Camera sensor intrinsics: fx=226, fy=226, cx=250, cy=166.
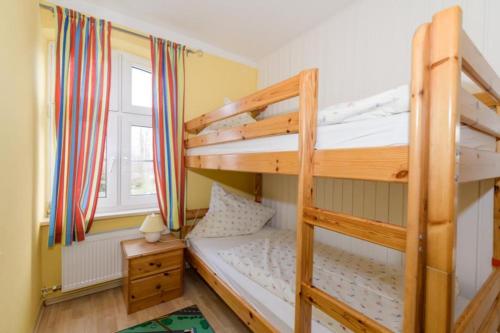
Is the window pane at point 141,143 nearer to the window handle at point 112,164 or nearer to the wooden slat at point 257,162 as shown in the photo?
the window handle at point 112,164

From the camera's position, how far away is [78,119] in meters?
1.98

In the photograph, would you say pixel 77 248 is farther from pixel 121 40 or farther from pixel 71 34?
pixel 121 40

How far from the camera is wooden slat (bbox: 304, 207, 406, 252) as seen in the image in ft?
2.48

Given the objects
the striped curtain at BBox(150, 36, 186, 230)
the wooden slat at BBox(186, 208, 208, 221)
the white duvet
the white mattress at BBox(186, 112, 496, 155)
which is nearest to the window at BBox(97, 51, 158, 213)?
the striped curtain at BBox(150, 36, 186, 230)

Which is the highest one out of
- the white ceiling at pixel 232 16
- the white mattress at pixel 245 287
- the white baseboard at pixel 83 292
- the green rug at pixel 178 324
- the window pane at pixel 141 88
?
the white ceiling at pixel 232 16

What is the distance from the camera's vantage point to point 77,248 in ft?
6.63

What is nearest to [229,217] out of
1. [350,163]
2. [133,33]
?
[350,163]

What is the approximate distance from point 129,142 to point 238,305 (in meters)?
1.94

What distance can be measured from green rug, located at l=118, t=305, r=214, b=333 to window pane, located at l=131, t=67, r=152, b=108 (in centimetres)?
210

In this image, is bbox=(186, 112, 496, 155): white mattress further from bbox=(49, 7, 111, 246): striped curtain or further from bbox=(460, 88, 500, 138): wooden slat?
bbox=(49, 7, 111, 246): striped curtain

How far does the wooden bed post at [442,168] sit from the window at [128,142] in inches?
97.0

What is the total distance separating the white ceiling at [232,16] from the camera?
6.93ft

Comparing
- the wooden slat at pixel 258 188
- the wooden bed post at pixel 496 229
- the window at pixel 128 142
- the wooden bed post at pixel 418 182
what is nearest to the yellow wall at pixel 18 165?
the window at pixel 128 142

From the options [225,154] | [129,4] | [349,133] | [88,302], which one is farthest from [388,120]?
[88,302]
